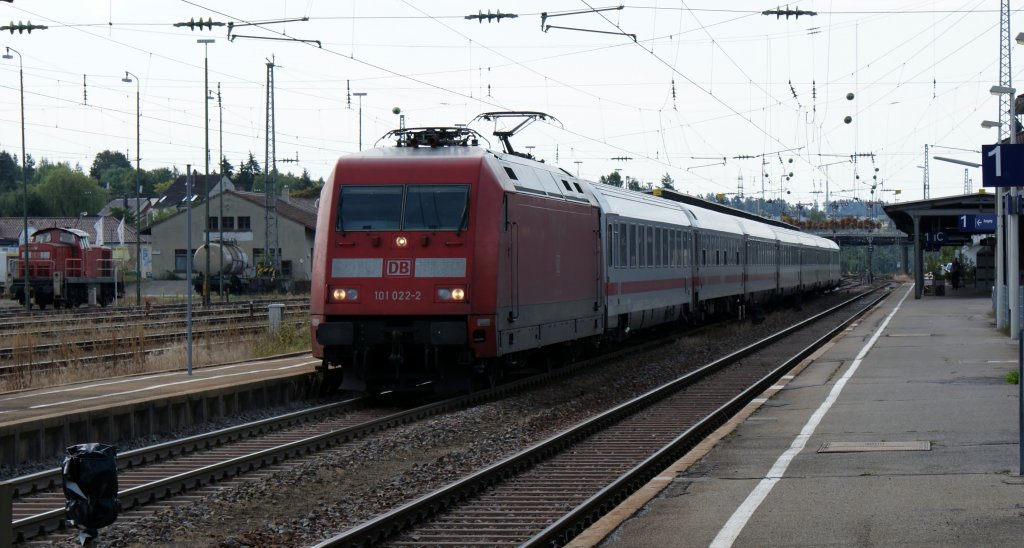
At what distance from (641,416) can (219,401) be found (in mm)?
5418

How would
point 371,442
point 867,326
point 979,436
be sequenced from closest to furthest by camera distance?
point 979,436 → point 371,442 → point 867,326

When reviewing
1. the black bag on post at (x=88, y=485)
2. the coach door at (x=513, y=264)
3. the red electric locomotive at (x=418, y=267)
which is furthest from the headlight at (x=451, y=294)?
the black bag on post at (x=88, y=485)

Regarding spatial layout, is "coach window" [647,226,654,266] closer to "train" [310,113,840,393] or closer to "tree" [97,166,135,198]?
"train" [310,113,840,393]

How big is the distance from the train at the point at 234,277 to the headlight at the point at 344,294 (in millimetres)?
43287

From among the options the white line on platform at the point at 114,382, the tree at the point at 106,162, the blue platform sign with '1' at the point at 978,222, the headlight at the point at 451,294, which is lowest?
the white line on platform at the point at 114,382

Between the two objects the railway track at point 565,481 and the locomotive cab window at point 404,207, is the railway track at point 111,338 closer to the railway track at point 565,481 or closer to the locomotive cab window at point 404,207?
the locomotive cab window at point 404,207

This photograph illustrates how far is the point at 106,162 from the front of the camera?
7594 inches

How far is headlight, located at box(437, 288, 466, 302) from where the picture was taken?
52.3 ft

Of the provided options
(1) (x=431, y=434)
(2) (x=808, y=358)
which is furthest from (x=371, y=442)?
(2) (x=808, y=358)

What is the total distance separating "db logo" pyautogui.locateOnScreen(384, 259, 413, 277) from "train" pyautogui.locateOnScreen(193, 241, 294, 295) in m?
43.6

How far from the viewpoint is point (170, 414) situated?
47.3 feet

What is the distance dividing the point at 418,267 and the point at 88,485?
981cm

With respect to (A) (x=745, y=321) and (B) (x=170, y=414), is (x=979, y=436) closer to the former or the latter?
(B) (x=170, y=414)

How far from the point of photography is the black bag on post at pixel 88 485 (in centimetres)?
641
